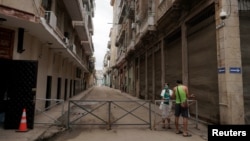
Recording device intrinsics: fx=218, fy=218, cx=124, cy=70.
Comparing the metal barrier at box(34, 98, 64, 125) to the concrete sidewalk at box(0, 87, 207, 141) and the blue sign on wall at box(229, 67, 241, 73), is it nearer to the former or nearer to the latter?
the concrete sidewalk at box(0, 87, 207, 141)

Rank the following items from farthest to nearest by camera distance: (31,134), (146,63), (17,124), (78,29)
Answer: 1. (78,29)
2. (146,63)
3. (17,124)
4. (31,134)

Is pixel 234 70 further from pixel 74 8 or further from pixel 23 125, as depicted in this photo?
pixel 74 8

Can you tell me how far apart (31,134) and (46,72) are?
6.54 m

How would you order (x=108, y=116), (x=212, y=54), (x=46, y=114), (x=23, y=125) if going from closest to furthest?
(x=23, y=125)
(x=108, y=116)
(x=212, y=54)
(x=46, y=114)

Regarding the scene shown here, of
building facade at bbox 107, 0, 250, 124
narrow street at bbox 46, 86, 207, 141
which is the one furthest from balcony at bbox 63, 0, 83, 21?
narrow street at bbox 46, 86, 207, 141

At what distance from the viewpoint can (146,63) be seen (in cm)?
2102

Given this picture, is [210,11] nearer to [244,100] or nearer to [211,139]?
[244,100]

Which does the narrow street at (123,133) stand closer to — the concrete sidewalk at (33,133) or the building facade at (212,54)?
the concrete sidewalk at (33,133)

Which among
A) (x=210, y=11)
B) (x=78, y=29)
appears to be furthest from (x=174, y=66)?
(x=78, y=29)

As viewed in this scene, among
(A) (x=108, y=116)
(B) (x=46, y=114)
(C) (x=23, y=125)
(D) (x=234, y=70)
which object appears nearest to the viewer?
(C) (x=23, y=125)

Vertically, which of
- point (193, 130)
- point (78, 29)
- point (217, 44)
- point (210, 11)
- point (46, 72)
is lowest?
point (193, 130)

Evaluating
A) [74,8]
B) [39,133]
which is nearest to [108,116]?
[39,133]

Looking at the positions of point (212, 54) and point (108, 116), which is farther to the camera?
point (212, 54)

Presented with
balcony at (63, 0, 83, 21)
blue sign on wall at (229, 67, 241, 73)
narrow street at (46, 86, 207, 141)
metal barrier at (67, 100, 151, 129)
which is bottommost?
narrow street at (46, 86, 207, 141)
